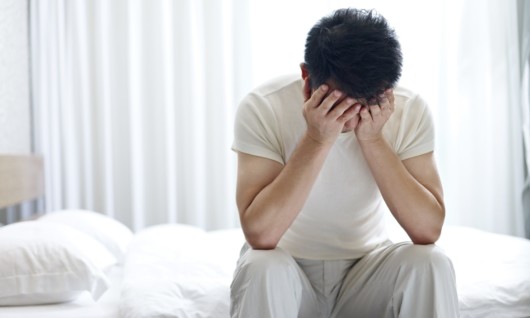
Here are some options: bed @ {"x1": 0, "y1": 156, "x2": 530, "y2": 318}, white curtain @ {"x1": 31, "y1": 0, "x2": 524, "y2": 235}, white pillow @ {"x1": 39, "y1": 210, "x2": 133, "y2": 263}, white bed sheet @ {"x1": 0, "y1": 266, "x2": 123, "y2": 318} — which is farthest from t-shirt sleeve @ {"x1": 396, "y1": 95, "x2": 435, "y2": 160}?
white curtain @ {"x1": 31, "y1": 0, "x2": 524, "y2": 235}

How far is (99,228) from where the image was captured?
8.41 ft

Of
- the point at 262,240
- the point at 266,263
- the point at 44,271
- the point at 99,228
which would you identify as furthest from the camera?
the point at 99,228

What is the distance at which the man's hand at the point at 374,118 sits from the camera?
1.53 m

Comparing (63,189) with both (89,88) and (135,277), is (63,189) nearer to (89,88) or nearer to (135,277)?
(89,88)

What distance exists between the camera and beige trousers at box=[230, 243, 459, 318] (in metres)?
1.36

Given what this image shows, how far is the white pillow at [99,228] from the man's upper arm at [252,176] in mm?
1112

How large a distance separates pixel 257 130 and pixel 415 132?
1.30 ft

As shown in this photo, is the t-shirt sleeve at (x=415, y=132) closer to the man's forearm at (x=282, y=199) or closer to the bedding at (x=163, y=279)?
the man's forearm at (x=282, y=199)

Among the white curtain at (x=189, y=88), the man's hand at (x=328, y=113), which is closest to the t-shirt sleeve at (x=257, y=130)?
the man's hand at (x=328, y=113)

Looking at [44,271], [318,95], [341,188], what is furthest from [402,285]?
[44,271]

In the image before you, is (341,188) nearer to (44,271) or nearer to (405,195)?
(405,195)

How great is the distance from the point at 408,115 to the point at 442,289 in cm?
49

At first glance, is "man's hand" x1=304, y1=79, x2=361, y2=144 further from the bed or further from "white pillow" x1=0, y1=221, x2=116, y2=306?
"white pillow" x1=0, y1=221, x2=116, y2=306

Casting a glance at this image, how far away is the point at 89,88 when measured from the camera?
3453 mm
